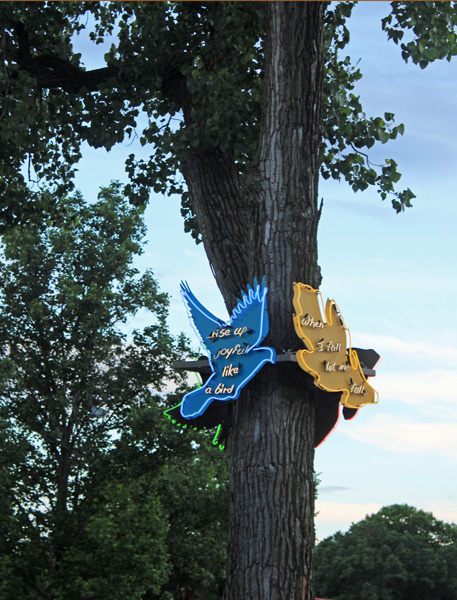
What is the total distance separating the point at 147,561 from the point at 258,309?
43.8 ft

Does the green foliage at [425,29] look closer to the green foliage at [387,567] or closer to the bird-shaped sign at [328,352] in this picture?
the bird-shaped sign at [328,352]

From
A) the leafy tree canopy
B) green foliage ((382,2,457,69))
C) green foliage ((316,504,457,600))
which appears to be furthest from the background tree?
green foliage ((316,504,457,600))

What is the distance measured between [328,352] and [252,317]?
0.89m

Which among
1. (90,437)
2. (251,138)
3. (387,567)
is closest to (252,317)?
(251,138)

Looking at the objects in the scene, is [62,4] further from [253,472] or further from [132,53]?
[253,472]

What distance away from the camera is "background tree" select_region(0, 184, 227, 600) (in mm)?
19972

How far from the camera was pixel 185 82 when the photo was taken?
10586 mm

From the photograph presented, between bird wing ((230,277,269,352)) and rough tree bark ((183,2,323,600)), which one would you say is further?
bird wing ((230,277,269,352))

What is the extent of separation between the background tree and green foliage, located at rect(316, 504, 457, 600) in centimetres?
2721

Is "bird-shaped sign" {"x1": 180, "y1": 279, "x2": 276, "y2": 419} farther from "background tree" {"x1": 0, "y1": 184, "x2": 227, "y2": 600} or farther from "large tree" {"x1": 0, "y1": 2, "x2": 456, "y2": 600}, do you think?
"background tree" {"x1": 0, "y1": 184, "x2": 227, "y2": 600}

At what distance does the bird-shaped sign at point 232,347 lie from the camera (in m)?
7.88

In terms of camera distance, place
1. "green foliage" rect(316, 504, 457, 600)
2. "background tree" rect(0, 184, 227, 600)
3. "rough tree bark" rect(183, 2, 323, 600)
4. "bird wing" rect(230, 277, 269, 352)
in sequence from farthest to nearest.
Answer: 1. "green foliage" rect(316, 504, 457, 600)
2. "background tree" rect(0, 184, 227, 600)
3. "bird wing" rect(230, 277, 269, 352)
4. "rough tree bark" rect(183, 2, 323, 600)

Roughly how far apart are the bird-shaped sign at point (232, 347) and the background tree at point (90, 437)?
1190 cm

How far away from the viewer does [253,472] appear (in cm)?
766
